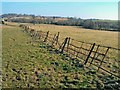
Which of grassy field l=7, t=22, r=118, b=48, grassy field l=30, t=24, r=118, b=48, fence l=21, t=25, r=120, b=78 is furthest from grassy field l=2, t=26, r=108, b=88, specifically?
grassy field l=30, t=24, r=118, b=48

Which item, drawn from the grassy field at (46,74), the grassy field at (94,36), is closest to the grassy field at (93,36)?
the grassy field at (94,36)

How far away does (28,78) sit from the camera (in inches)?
587

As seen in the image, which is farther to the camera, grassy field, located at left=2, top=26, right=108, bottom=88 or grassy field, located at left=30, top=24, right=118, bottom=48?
grassy field, located at left=30, top=24, right=118, bottom=48

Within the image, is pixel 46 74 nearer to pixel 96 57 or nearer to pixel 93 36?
pixel 96 57

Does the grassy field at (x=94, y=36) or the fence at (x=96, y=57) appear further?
the grassy field at (x=94, y=36)

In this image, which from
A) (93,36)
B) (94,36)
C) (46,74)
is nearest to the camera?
(46,74)

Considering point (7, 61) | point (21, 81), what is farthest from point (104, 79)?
point (7, 61)

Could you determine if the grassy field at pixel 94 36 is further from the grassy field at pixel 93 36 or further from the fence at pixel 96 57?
the fence at pixel 96 57

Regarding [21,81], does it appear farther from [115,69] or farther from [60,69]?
[115,69]

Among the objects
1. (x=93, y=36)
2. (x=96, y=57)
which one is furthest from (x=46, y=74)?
(x=93, y=36)

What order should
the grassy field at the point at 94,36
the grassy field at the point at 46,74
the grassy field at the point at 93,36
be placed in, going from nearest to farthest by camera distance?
the grassy field at the point at 46,74
the grassy field at the point at 93,36
the grassy field at the point at 94,36

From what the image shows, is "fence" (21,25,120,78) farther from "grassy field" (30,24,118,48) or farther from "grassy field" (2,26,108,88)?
"grassy field" (30,24,118,48)

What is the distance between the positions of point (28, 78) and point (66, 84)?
241 centimetres

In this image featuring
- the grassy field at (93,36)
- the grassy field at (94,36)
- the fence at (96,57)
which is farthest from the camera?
the grassy field at (94,36)
